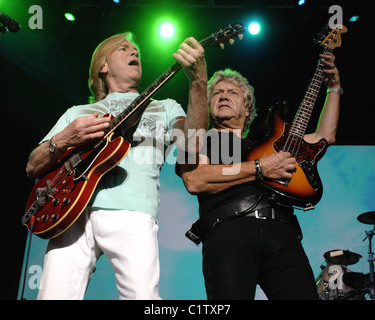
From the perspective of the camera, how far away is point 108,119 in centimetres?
210

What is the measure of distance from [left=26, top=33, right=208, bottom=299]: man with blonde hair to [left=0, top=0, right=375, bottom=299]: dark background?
2550 mm

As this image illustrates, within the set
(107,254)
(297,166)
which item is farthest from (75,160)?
(297,166)

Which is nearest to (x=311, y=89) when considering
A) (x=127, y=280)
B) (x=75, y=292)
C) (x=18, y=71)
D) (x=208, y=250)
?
(x=208, y=250)

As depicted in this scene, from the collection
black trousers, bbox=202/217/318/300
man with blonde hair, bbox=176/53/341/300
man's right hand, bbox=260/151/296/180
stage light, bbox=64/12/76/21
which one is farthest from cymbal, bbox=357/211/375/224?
stage light, bbox=64/12/76/21

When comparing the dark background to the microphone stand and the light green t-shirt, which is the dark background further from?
the light green t-shirt

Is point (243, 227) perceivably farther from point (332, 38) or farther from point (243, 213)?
point (332, 38)

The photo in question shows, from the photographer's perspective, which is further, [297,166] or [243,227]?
[297,166]

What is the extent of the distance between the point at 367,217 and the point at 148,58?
10.8 ft

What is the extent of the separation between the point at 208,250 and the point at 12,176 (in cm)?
341

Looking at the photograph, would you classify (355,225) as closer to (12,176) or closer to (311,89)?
(311,89)

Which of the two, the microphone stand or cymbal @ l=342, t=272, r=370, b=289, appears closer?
the microphone stand

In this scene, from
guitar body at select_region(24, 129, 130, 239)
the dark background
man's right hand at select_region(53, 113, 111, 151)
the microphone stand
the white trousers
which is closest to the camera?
the white trousers

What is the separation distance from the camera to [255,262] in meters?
2.00

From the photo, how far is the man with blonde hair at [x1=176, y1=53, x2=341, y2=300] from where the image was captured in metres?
1.93
